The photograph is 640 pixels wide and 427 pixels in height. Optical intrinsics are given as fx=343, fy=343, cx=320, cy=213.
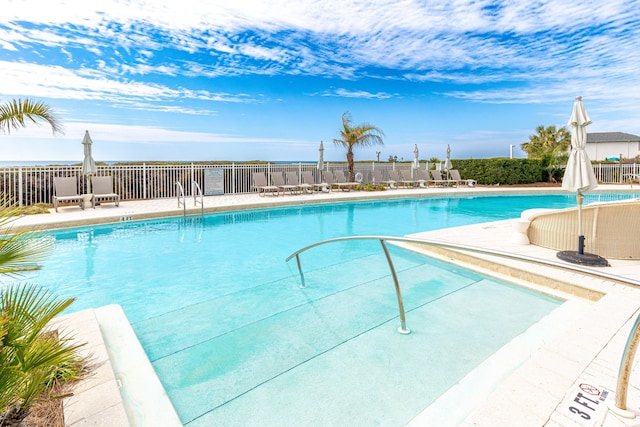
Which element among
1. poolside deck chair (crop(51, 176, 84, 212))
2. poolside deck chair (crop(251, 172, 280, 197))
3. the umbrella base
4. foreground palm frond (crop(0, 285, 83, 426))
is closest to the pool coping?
foreground palm frond (crop(0, 285, 83, 426))

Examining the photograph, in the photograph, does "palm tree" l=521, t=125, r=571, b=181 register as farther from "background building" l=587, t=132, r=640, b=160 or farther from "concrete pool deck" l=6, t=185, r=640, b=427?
"concrete pool deck" l=6, t=185, r=640, b=427

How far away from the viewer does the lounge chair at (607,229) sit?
4.62 m

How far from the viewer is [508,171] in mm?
19219

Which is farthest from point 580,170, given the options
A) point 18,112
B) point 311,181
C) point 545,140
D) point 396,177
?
point 545,140

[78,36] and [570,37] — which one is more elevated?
[570,37]

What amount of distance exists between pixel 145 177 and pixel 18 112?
28.3 ft

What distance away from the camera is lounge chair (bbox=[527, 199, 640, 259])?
4.62 m

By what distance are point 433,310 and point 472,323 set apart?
1.37 feet

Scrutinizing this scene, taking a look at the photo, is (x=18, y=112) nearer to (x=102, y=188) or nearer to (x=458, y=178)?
(x=102, y=188)

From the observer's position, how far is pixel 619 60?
17516mm

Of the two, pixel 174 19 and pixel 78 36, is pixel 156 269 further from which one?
pixel 78 36

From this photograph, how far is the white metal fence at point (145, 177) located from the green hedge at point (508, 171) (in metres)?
5.85

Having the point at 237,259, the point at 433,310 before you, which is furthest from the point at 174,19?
the point at 433,310

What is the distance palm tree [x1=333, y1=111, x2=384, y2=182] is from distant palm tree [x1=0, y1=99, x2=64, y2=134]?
13.2 metres
